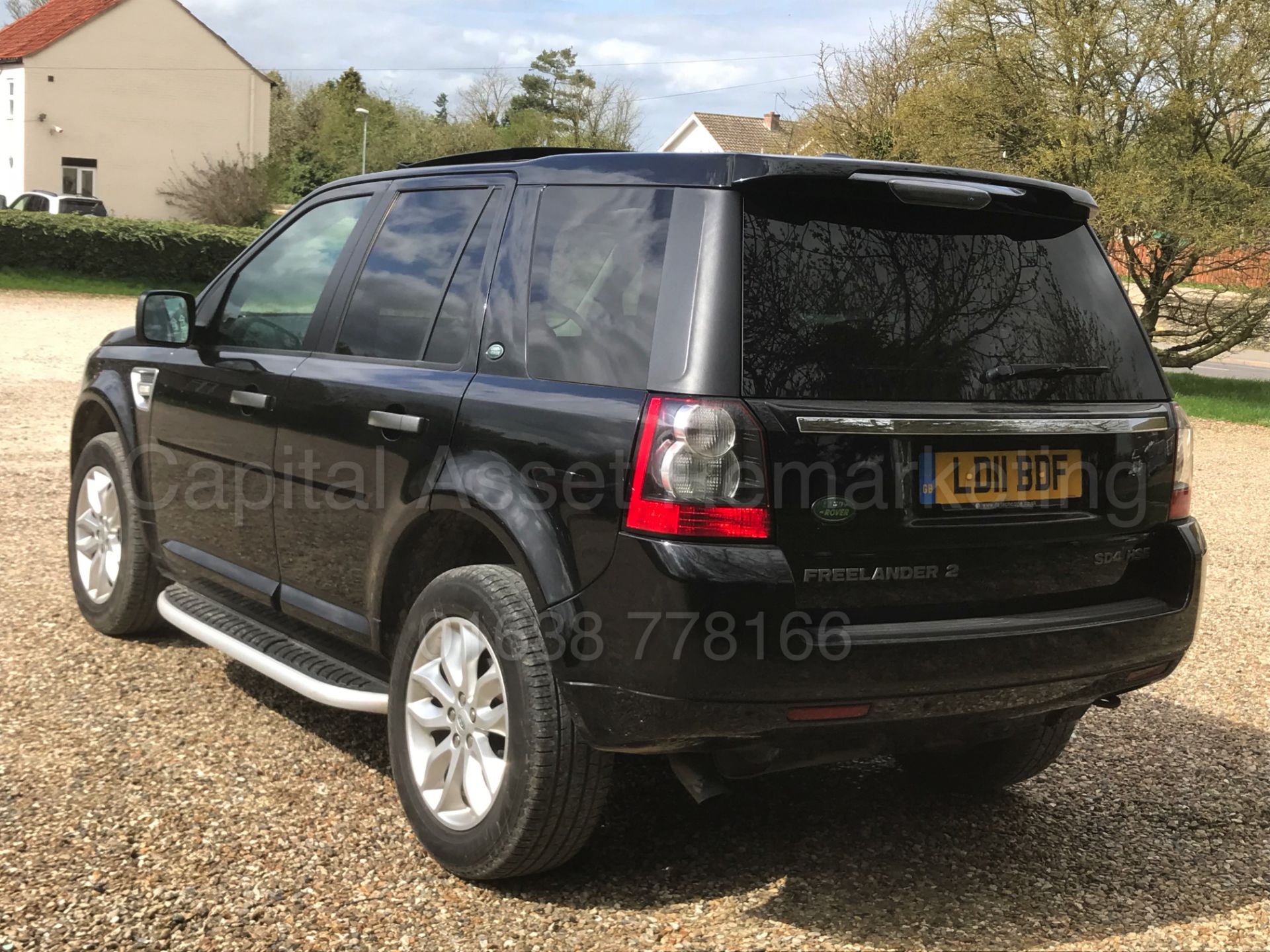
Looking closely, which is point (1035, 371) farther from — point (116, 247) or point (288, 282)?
point (116, 247)

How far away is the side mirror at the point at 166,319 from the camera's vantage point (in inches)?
184

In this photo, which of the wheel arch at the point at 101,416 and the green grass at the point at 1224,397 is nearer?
the wheel arch at the point at 101,416

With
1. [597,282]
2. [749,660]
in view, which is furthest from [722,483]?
[597,282]

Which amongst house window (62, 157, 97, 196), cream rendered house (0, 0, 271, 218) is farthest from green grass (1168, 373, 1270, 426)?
house window (62, 157, 97, 196)

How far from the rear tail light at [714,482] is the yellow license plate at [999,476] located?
0.43 m

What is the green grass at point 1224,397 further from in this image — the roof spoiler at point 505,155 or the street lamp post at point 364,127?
the street lamp post at point 364,127

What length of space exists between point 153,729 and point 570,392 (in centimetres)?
213

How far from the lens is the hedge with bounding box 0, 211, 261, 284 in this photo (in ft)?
89.4

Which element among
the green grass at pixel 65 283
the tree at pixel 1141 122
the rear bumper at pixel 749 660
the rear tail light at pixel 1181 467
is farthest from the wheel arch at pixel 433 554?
the green grass at pixel 65 283

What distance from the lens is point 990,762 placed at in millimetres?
4133

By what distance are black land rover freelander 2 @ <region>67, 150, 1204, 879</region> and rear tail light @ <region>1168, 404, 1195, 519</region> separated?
14 millimetres

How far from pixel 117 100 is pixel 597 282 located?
157ft

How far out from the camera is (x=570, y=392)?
10.3 ft

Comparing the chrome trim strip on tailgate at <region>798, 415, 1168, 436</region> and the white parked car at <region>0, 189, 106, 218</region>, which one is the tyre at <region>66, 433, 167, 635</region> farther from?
the white parked car at <region>0, 189, 106, 218</region>
